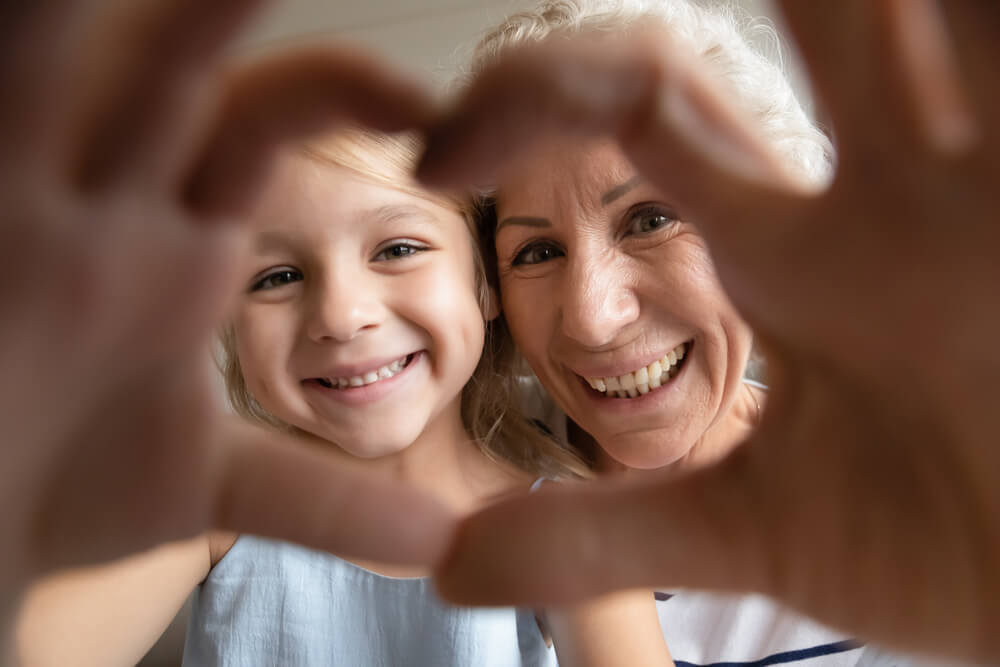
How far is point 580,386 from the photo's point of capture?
3.89ft

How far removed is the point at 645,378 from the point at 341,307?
463 mm

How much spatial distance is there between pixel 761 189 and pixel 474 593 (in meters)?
0.23

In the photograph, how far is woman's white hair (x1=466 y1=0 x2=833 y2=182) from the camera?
118 centimetres

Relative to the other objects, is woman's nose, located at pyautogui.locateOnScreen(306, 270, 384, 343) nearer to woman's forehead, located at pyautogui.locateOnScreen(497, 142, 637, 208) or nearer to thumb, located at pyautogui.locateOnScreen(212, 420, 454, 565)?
woman's forehead, located at pyautogui.locateOnScreen(497, 142, 637, 208)

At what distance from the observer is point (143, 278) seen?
0.35 metres

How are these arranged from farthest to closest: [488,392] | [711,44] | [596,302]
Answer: [488,392] < [711,44] < [596,302]

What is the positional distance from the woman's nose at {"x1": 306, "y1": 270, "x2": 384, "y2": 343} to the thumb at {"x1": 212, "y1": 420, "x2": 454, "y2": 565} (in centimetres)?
63

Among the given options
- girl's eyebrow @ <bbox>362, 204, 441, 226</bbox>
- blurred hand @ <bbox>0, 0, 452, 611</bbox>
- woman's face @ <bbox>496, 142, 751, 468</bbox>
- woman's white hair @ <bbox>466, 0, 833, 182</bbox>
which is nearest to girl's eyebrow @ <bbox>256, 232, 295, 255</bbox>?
girl's eyebrow @ <bbox>362, 204, 441, 226</bbox>

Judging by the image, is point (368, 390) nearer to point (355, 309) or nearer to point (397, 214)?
point (355, 309)

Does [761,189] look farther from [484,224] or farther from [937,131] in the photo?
[484,224]

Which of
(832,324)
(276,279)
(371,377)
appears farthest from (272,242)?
(832,324)

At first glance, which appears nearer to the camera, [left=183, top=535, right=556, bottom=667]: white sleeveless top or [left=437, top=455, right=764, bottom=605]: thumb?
[left=437, top=455, right=764, bottom=605]: thumb

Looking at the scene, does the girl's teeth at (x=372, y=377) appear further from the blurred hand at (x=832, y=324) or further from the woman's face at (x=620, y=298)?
the blurred hand at (x=832, y=324)

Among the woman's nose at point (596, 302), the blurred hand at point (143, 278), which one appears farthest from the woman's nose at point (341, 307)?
the blurred hand at point (143, 278)
